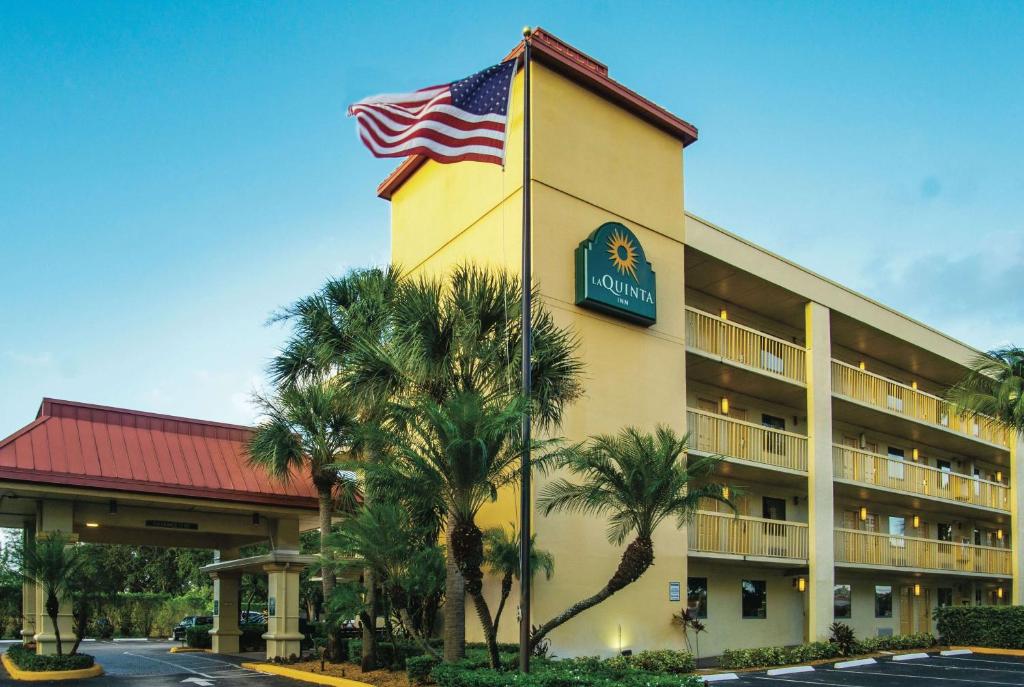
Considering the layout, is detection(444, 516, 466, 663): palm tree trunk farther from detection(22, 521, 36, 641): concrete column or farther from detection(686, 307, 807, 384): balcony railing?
detection(22, 521, 36, 641): concrete column

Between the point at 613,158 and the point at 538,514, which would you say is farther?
the point at 613,158

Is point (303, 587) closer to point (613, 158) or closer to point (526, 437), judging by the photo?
point (613, 158)

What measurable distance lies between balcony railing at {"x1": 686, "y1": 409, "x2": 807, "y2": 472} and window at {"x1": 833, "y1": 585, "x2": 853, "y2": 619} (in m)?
5.99

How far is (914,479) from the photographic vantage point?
3372 cm

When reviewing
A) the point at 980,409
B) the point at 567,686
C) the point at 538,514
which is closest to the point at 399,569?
the point at 538,514

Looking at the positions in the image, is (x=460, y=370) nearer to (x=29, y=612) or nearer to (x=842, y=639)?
(x=29, y=612)

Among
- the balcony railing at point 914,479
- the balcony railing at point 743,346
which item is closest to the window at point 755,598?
the balcony railing at point 914,479

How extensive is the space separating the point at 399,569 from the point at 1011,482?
97.8 feet

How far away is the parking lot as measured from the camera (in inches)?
832

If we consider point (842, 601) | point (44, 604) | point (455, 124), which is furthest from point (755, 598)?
point (44, 604)

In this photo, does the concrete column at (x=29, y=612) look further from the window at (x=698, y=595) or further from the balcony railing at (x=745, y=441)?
the balcony railing at (x=745, y=441)

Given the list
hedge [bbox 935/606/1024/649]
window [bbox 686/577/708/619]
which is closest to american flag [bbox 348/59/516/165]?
window [bbox 686/577/708/619]

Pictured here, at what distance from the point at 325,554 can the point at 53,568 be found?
6346 mm

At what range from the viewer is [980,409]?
102ft
